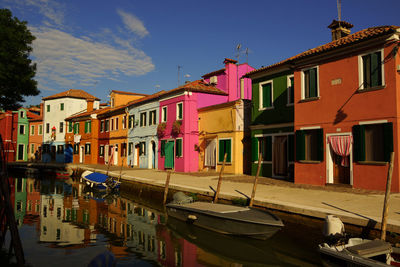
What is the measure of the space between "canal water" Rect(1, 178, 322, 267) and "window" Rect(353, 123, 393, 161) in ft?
16.8

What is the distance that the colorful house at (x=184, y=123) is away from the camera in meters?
23.1

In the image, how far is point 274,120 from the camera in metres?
17.5

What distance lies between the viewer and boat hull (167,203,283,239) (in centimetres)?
831

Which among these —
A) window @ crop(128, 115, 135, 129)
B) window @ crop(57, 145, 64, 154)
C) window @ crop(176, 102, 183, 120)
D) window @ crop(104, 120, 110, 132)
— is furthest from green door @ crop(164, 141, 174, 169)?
window @ crop(57, 145, 64, 154)

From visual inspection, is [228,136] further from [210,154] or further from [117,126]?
[117,126]

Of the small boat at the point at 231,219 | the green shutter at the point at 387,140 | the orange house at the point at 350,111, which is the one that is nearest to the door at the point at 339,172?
the orange house at the point at 350,111

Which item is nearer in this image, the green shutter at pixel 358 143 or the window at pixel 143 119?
the green shutter at pixel 358 143

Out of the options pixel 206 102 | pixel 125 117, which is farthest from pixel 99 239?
pixel 125 117

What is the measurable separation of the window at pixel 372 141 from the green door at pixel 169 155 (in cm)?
1468

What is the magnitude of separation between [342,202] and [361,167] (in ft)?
10.3

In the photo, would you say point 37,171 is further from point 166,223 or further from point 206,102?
point 166,223

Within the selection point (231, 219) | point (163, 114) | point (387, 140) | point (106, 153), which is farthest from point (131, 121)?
point (387, 140)

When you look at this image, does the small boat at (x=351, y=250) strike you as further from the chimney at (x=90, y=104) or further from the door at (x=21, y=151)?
the door at (x=21, y=151)

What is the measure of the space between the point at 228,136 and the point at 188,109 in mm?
4277
